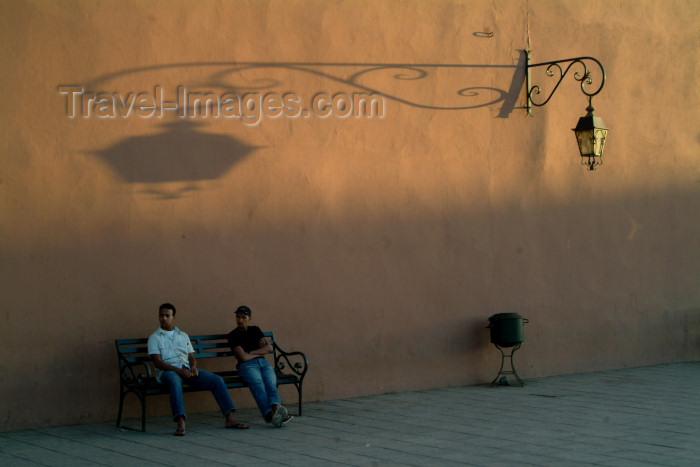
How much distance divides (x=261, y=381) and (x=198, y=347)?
0.73 m

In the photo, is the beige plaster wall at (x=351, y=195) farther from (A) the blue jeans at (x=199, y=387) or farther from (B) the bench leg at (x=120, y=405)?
(A) the blue jeans at (x=199, y=387)

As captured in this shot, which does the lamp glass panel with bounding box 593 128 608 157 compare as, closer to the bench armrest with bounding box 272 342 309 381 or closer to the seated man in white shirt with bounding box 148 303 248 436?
the bench armrest with bounding box 272 342 309 381

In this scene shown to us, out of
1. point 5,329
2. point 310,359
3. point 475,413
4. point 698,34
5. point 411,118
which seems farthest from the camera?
point 698,34

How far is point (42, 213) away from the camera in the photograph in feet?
23.8

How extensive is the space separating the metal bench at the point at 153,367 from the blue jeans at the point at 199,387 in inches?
2.8

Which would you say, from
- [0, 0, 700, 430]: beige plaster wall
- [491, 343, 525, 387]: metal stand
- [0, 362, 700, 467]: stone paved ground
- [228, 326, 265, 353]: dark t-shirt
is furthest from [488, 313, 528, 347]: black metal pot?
[228, 326, 265, 353]: dark t-shirt

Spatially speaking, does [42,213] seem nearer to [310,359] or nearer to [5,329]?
[5,329]

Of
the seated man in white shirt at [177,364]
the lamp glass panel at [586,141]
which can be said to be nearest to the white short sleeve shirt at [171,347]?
the seated man in white shirt at [177,364]

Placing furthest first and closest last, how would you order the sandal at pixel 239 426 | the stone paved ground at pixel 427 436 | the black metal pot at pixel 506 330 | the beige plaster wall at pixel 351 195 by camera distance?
the black metal pot at pixel 506 330 < the beige plaster wall at pixel 351 195 < the sandal at pixel 239 426 < the stone paved ground at pixel 427 436

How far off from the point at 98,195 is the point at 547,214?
5164 mm

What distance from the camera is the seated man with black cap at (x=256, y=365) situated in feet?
23.8

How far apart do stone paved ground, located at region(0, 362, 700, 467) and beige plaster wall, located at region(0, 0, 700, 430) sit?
2.01 ft

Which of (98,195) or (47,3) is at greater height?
(47,3)

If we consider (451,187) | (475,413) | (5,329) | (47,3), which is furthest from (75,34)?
(475,413)
